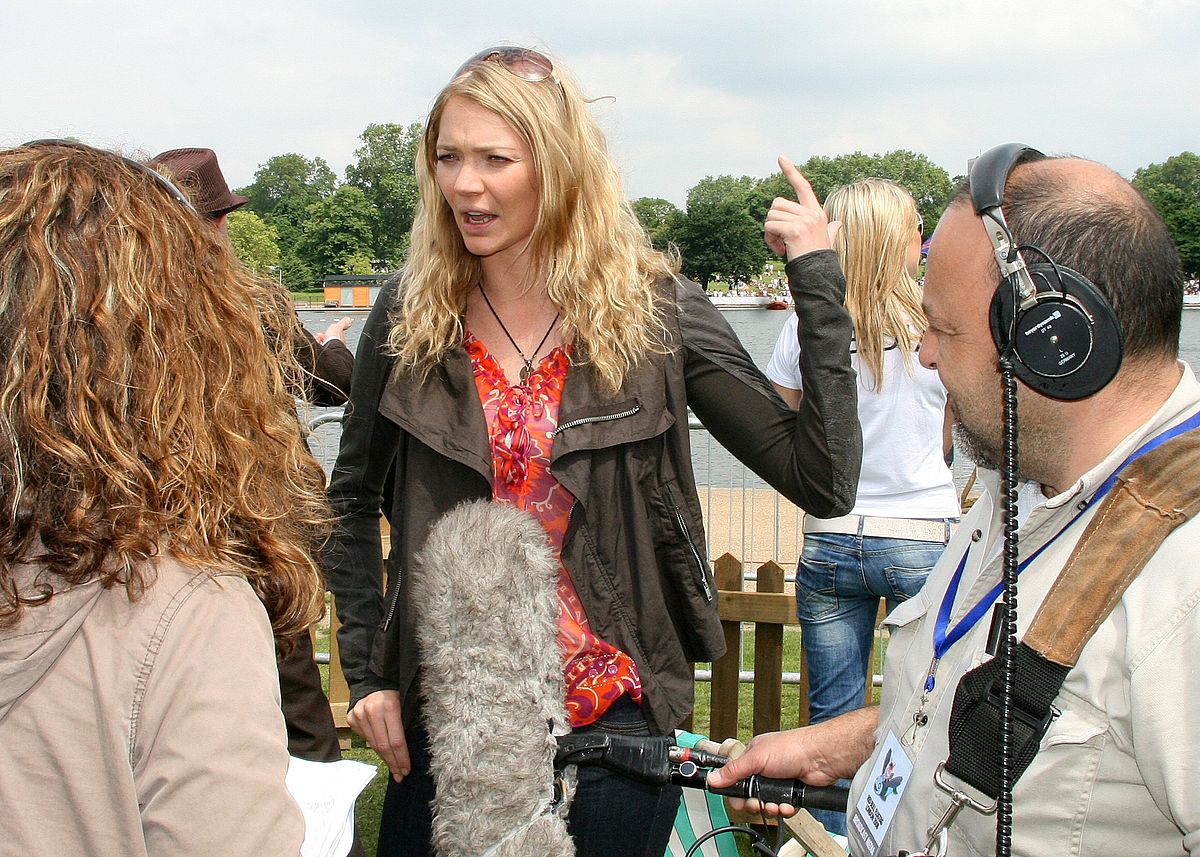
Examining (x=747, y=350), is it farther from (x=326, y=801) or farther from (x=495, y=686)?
(x=326, y=801)

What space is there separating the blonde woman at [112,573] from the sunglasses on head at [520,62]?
1.27 meters

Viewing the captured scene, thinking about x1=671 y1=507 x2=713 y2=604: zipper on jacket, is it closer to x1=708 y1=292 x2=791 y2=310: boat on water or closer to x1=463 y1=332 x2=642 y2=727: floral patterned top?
x1=463 y1=332 x2=642 y2=727: floral patterned top

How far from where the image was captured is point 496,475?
2318 millimetres

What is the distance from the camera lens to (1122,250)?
1.57 meters

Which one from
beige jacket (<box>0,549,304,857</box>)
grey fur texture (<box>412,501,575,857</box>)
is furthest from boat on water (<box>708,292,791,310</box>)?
beige jacket (<box>0,549,304,857</box>)

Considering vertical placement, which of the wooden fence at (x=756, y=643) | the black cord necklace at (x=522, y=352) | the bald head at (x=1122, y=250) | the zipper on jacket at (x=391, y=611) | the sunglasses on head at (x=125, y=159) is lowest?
the wooden fence at (x=756, y=643)

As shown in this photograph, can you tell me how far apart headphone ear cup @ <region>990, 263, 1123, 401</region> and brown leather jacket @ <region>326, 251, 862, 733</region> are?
2.07 feet

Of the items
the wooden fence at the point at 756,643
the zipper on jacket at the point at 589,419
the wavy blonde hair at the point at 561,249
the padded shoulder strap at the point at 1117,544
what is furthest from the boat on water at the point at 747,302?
the padded shoulder strap at the point at 1117,544

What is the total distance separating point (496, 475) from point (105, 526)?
1.15 m

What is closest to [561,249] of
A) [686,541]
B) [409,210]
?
[686,541]

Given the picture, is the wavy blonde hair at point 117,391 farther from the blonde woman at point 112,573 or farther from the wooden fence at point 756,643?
the wooden fence at point 756,643

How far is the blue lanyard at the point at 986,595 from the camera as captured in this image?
1.54m

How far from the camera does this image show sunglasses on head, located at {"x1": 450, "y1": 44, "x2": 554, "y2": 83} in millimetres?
2404

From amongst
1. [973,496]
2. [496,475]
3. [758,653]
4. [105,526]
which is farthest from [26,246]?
[973,496]
